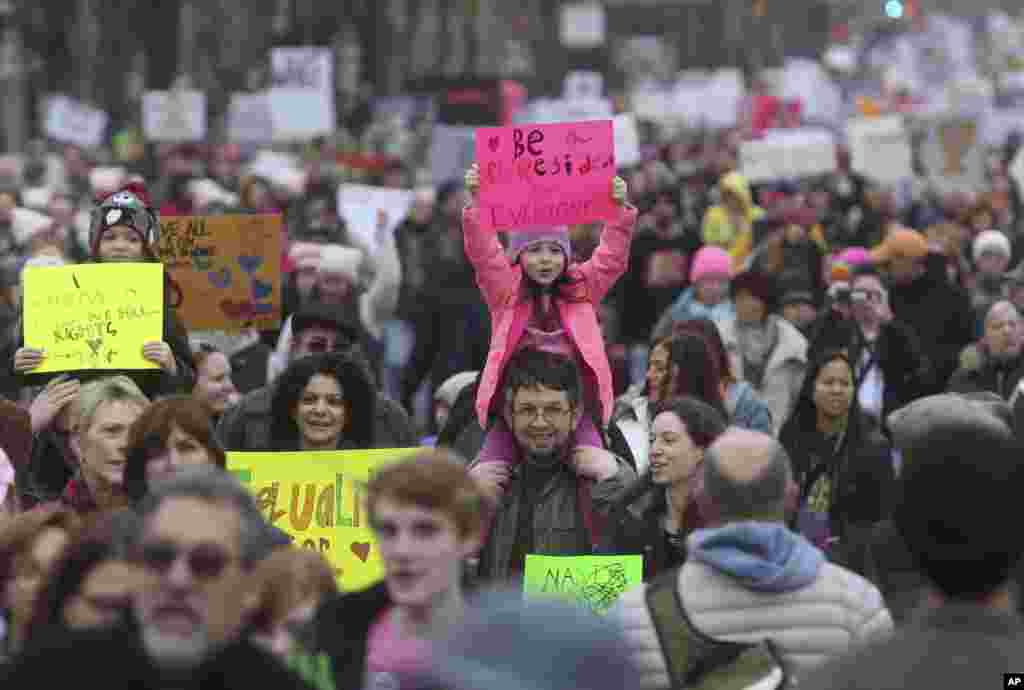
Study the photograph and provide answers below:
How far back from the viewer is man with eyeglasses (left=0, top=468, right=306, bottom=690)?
5.28m

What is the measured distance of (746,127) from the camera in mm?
33188

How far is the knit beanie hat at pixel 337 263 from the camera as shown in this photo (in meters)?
14.5

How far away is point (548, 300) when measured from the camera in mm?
10539

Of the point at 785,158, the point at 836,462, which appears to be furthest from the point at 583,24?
the point at 836,462

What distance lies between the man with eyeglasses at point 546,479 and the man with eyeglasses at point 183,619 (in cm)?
335

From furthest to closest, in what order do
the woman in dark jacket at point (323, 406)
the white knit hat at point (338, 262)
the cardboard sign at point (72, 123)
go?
the cardboard sign at point (72, 123) → the white knit hat at point (338, 262) → the woman in dark jacket at point (323, 406)

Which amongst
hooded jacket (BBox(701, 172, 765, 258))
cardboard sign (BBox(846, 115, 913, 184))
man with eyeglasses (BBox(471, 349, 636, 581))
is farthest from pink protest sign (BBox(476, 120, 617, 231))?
cardboard sign (BBox(846, 115, 913, 184))

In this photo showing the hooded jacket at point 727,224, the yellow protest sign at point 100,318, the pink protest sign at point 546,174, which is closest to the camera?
the yellow protest sign at point 100,318

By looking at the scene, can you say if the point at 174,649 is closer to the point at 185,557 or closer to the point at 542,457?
the point at 185,557

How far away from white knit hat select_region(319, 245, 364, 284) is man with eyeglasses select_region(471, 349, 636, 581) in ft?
16.4

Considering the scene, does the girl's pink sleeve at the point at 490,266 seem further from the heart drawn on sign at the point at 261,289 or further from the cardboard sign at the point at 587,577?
the heart drawn on sign at the point at 261,289

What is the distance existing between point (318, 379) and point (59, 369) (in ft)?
4.18

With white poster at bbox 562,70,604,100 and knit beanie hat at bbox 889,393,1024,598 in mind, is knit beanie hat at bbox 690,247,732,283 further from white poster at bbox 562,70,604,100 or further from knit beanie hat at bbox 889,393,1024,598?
white poster at bbox 562,70,604,100

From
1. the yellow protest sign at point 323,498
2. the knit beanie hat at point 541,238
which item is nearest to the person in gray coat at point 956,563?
the yellow protest sign at point 323,498
